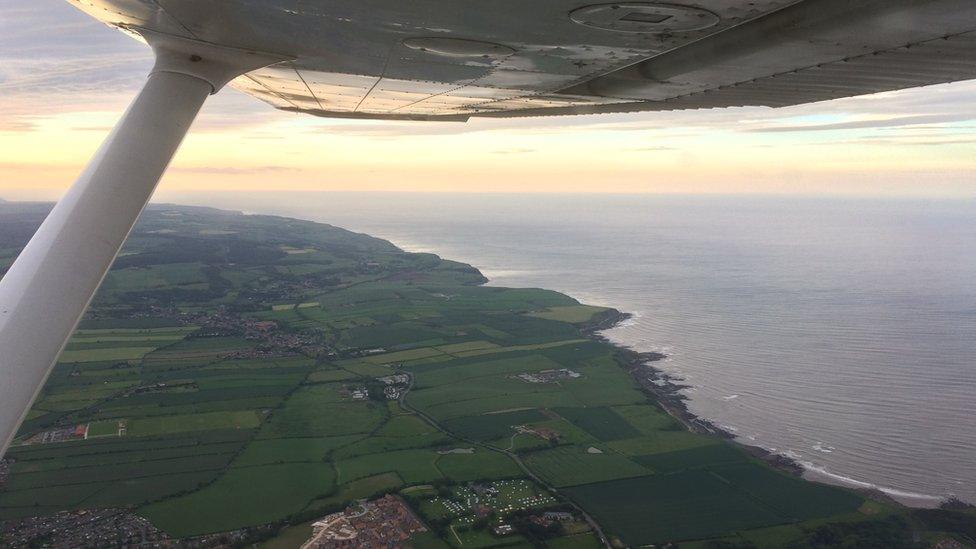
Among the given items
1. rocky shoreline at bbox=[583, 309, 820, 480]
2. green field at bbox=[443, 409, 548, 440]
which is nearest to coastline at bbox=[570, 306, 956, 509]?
rocky shoreline at bbox=[583, 309, 820, 480]

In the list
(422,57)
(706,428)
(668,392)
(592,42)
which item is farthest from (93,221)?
(668,392)

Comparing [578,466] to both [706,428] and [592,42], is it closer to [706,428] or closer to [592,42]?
[706,428]

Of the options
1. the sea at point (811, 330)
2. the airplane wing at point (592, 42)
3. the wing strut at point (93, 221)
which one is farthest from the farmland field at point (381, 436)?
the wing strut at point (93, 221)

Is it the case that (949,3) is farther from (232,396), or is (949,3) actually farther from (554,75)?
(232,396)

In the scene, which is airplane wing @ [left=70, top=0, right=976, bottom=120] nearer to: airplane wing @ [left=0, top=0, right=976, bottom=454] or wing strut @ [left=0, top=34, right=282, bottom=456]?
airplane wing @ [left=0, top=0, right=976, bottom=454]

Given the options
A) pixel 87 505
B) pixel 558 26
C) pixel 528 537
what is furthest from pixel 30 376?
pixel 87 505

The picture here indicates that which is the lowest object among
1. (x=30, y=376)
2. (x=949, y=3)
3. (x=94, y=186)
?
(x=30, y=376)
